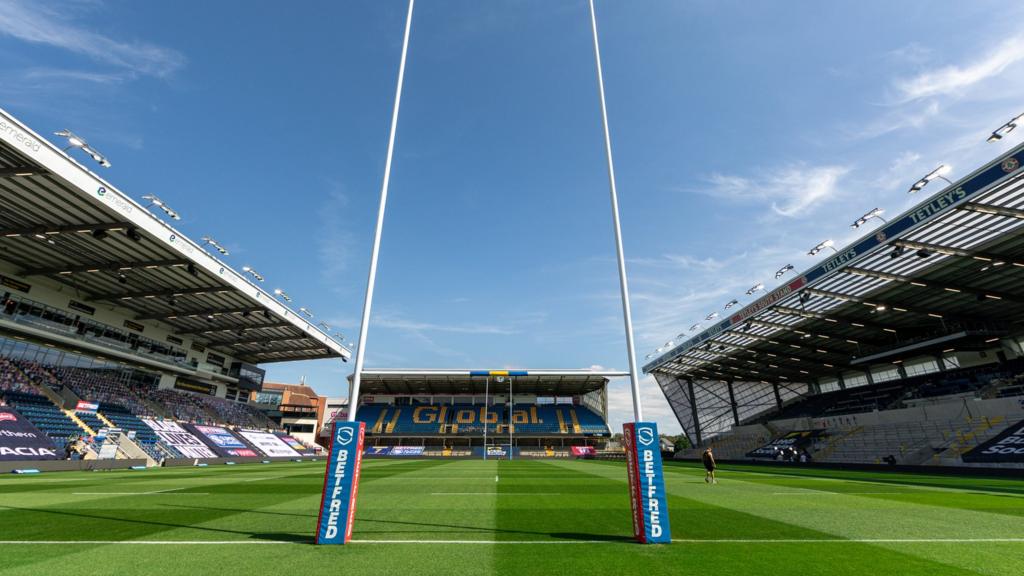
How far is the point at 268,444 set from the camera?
43531 mm

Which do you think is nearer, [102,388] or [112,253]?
[112,253]

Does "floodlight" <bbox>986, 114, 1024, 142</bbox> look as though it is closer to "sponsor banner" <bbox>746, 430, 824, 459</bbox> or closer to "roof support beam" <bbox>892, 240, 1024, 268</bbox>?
"roof support beam" <bbox>892, 240, 1024, 268</bbox>

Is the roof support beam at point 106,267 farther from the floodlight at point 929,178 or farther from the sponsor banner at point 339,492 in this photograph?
the floodlight at point 929,178

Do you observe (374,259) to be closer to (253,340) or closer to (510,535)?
(510,535)

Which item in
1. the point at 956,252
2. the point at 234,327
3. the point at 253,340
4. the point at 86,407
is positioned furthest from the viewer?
the point at 253,340

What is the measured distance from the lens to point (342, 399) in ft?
232

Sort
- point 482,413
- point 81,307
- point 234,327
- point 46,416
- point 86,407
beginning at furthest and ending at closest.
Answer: point 482,413 < point 234,327 < point 81,307 < point 86,407 < point 46,416

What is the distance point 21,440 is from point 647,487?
105ft

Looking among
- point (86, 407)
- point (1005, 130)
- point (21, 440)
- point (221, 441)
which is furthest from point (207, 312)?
point (1005, 130)

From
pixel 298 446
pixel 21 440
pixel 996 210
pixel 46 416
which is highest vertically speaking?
pixel 996 210

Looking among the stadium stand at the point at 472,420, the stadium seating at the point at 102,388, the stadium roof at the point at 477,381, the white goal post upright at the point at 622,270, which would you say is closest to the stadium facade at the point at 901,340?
the stadium roof at the point at 477,381

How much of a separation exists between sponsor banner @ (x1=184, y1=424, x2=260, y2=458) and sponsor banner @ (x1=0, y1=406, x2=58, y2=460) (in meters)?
13.0

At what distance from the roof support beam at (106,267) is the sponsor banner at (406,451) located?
36.1 meters

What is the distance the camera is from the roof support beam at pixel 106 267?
2625cm
